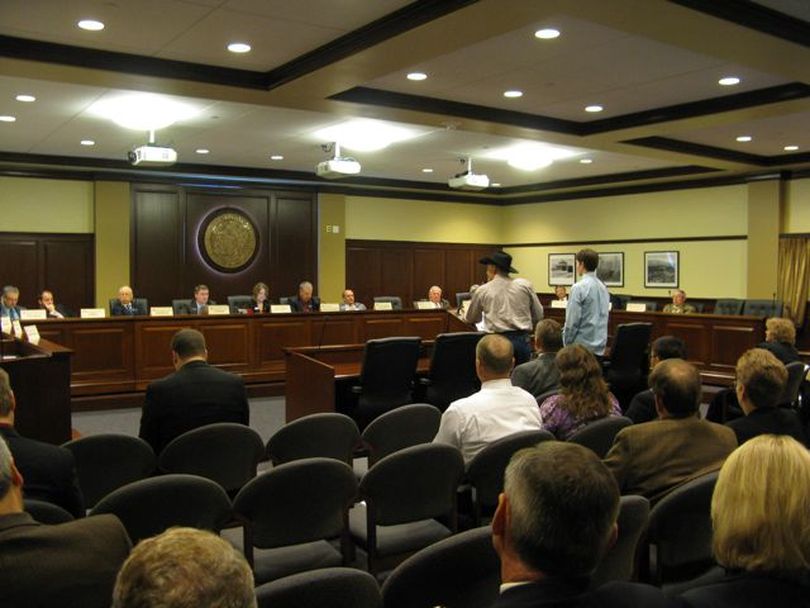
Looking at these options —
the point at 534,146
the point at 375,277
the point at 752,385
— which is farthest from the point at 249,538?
the point at 375,277

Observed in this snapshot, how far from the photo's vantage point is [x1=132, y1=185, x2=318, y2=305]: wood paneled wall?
469 inches

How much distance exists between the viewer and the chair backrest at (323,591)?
165cm

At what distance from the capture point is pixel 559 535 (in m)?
1.34

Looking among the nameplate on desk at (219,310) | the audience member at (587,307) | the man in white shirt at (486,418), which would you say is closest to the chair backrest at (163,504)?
the man in white shirt at (486,418)

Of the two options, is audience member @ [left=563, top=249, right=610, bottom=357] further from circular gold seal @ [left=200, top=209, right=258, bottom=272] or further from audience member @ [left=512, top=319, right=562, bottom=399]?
circular gold seal @ [left=200, top=209, right=258, bottom=272]

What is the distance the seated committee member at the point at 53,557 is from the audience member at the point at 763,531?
131 centimetres

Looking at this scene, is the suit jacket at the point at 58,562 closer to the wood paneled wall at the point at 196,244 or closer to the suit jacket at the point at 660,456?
the suit jacket at the point at 660,456

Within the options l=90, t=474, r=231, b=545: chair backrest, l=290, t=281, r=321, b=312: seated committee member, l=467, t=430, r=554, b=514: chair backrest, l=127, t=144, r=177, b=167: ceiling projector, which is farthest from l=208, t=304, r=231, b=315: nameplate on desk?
l=90, t=474, r=231, b=545: chair backrest

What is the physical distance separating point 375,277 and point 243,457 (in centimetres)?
1072

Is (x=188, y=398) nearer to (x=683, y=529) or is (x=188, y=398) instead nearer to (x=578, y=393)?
(x=578, y=393)

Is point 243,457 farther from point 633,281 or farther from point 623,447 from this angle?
point 633,281

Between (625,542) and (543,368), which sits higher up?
(543,368)

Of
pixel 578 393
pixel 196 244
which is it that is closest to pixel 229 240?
pixel 196 244

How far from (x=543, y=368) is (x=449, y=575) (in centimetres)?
274
